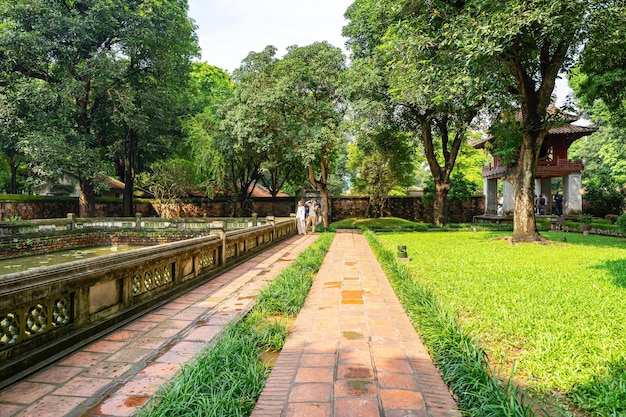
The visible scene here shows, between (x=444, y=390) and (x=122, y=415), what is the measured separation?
82.3 inches

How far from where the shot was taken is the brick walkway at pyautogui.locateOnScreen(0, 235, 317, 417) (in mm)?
2355

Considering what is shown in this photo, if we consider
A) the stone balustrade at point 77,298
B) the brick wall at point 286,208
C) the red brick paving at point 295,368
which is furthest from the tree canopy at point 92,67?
the red brick paving at point 295,368

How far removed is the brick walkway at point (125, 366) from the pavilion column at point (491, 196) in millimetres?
24167

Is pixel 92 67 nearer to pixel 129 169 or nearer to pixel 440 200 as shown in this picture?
pixel 129 169

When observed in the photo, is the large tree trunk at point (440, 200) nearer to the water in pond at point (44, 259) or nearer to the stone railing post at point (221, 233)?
the stone railing post at point (221, 233)

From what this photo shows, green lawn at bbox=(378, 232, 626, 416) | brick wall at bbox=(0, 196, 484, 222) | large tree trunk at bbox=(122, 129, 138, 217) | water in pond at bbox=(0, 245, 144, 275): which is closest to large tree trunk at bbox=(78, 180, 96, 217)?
large tree trunk at bbox=(122, 129, 138, 217)

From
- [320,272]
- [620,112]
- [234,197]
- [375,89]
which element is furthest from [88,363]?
[234,197]

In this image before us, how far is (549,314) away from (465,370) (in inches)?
84.1

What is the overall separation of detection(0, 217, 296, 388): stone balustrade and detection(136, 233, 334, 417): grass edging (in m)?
1.29

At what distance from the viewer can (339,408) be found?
86.8 inches

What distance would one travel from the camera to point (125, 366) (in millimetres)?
2951

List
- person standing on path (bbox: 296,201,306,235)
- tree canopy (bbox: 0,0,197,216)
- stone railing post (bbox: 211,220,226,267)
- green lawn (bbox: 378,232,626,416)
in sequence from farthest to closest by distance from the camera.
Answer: person standing on path (bbox: 296,201,306,235)
tree canopy (bbox: 0,0,197,216)
stone railing post (bbox: 211,220,226,267)
green lawn (bbox: 378,232,626,416)

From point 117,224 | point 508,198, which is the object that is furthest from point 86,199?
point 508,198

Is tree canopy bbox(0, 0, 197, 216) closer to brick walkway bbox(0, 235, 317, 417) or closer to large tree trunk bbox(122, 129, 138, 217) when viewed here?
large tree trunk bbox(122, 129, 138, 217)
